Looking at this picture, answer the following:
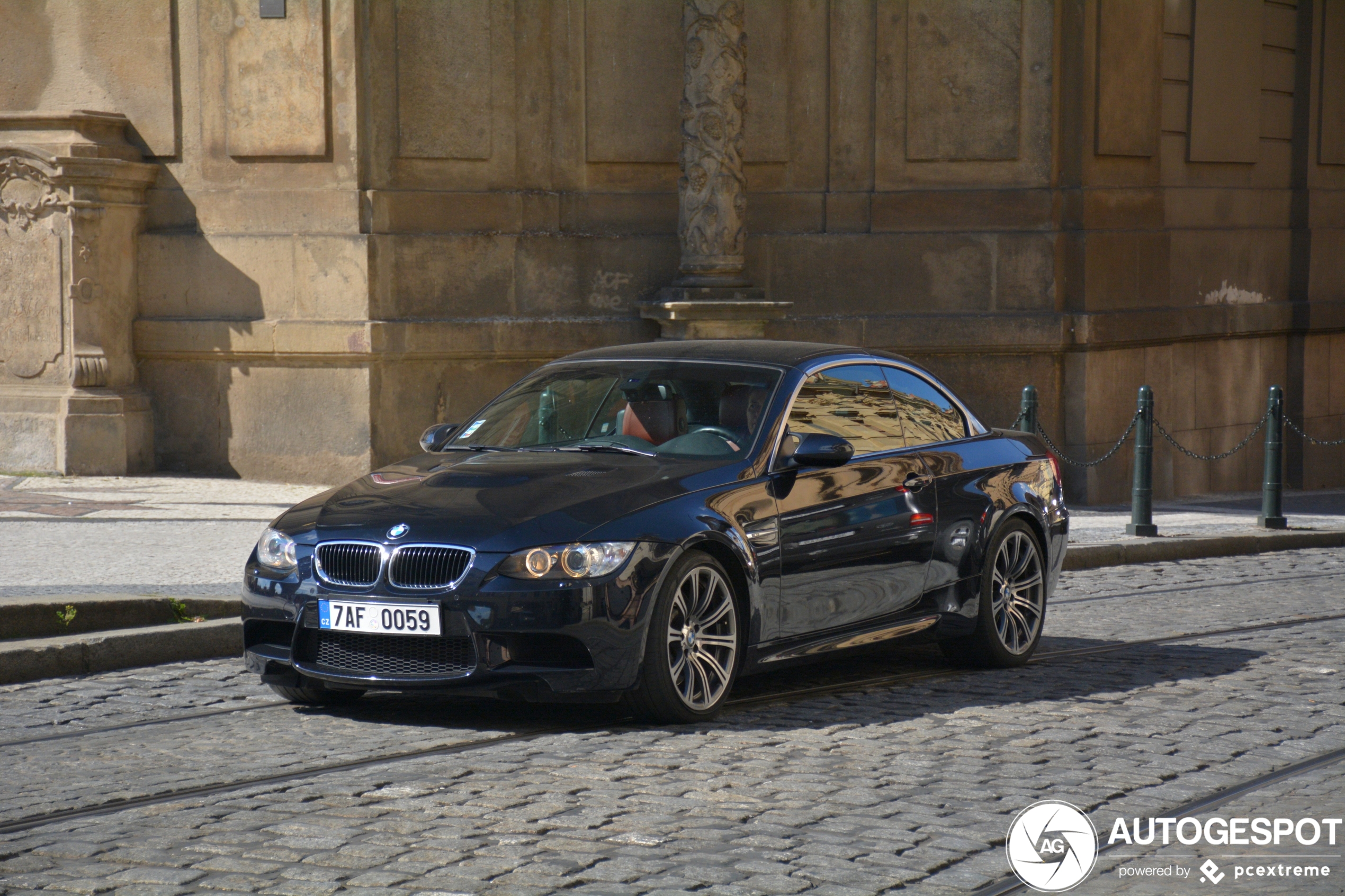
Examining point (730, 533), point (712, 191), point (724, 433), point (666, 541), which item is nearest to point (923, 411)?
point (724, 433)

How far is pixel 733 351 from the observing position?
7840 millimetres

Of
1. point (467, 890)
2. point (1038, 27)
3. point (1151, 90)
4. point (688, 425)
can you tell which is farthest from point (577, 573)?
point (1151, 90)

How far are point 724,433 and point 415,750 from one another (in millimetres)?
1890

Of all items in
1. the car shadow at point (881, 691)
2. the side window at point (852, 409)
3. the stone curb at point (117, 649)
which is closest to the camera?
the car shadow at point (881, 691)

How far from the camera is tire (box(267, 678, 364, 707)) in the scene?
22.9 ft

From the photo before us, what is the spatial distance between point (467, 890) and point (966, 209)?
39.8ft

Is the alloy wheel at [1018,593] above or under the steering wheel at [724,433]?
under

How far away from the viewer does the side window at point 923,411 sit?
26.5 ft

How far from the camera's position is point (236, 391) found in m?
14.8

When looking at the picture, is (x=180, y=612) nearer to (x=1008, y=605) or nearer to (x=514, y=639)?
(x=514, y=639)

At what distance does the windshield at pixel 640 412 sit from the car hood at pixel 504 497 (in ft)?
0.57

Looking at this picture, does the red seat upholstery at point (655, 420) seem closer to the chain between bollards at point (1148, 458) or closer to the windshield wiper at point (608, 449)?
the windshield wiper at point (608, 449)

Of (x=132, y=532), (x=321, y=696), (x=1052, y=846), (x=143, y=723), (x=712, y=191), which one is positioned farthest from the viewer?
(x=712, y=191)

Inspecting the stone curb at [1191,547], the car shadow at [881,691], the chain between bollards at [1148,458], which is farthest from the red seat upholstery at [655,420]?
the chain between bollards at [1148,458]
